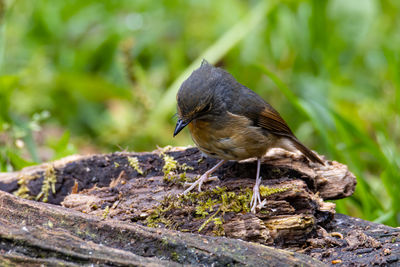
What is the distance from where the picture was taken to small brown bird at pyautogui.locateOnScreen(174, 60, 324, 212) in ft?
12.6

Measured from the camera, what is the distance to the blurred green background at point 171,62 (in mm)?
7023

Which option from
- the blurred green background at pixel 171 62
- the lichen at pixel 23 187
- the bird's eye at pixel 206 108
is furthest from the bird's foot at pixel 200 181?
the blurred green background at pixel 171 62

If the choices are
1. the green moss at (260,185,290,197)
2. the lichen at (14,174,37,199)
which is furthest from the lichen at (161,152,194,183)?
the lichen at (14,174,37,199)

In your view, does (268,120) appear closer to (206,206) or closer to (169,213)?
(206,206)

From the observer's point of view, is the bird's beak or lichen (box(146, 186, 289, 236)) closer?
lichen (box(146, 186, 289, 236))

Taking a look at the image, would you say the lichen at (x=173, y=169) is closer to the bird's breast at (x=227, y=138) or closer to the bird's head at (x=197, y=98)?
the bird's breast at (x=227, y=138)

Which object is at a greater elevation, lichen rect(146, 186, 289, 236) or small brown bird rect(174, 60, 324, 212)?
small brown bird rect(174, 60, 324, 212)

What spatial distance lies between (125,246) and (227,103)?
1.62 meters

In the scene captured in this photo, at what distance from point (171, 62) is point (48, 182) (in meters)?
4.31

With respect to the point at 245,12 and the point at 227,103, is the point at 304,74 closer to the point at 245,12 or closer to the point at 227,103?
the point at 245,12

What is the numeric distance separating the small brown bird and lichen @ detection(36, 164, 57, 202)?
121 cm

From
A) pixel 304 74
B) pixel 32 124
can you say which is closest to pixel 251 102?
pixel 32 124

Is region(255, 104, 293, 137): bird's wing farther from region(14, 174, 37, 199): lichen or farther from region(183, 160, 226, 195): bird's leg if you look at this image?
region(14, 174, 37, 199): lichen

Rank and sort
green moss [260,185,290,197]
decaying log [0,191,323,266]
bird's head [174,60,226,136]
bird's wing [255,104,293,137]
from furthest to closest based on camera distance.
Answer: bird's wing [255,104,293,137], bird's head [174,60,226,136], green moss [260,185,290,197], decaying log [0,191,323,266]
